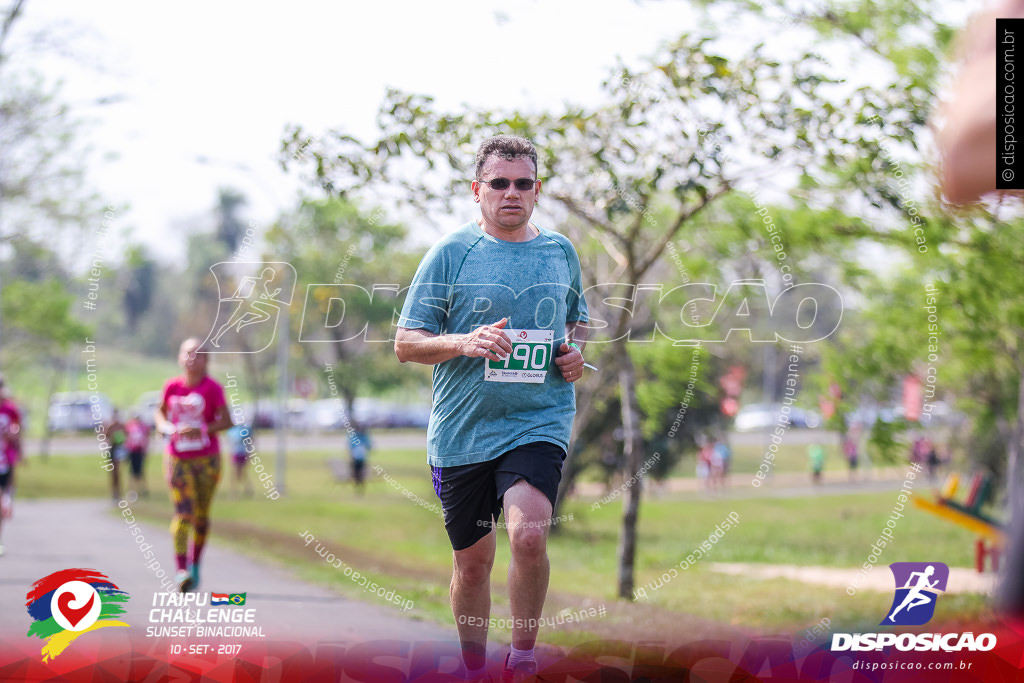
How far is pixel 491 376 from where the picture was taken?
386 cm

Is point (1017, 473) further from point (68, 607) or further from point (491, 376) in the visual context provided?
point (68, 607)

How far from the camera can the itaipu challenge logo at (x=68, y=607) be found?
4.43 metres

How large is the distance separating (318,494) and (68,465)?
9.86 metres

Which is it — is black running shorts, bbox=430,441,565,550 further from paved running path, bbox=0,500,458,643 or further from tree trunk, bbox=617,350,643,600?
tree trunk, bbox=617,350,643,600

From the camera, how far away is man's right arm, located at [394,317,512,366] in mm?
3594

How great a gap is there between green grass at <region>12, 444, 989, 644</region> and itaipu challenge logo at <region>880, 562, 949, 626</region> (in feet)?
1.51

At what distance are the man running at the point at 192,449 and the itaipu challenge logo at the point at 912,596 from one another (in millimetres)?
4064

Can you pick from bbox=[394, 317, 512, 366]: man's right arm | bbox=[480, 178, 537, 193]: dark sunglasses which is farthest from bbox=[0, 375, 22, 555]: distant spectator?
bbox=[480, 178, 537, 193]: dark sunglasses

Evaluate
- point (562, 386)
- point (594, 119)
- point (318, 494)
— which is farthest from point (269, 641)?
point (318, 494)

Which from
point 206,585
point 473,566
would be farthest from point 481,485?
point 206,585

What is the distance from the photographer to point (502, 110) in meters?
6.70

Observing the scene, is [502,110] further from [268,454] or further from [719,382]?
[268,454]

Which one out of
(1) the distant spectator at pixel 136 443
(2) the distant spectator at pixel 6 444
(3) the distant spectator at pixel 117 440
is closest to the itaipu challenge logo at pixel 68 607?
(2) the distant spectator at pixel 6 444

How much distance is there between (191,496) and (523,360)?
3.51m
